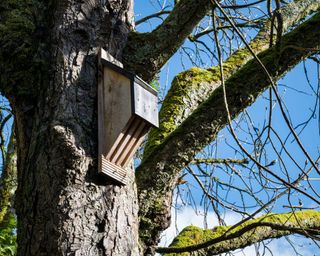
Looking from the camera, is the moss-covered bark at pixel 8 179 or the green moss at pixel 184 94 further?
the moss-covered bark at pixel 8 179

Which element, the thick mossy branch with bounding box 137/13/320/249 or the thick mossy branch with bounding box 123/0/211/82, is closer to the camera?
the thick mossy branch with bounding box 137/13/320/249

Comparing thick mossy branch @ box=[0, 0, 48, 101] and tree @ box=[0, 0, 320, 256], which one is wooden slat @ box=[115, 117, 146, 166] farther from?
thick mossy branch @ box=[0, 0, 48, 101]

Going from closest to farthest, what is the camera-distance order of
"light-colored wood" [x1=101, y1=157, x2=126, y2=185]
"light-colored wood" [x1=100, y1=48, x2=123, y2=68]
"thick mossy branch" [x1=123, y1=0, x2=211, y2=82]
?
1. "light-colored wood" [x1=101, y1=157, x2=126, y2=185]
2. "light-colored wood" [x1=100, y1=48, x2=123, y2=68]
3. "thick mossy branch" [x1=123, y1=0, x2=211, y2=82]

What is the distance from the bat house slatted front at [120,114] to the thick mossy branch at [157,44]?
0.18 meters

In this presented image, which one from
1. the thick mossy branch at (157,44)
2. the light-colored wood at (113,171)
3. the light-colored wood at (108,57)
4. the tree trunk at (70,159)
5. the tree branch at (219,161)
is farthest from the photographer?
the tree branch at (219,161)

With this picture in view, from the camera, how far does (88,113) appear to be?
85.4 inches

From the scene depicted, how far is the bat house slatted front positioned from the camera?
213 cm

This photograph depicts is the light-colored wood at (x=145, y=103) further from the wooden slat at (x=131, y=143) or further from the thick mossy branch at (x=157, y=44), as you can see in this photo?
the thick mossy branch at (x=157, y=44)

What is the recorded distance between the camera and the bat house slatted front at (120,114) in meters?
2.13

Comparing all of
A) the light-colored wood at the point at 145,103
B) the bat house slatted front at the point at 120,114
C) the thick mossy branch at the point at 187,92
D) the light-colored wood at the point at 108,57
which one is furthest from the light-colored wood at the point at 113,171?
the thick mossy branch at the point at 187,92

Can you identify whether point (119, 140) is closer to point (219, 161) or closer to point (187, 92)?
point (187, 92)

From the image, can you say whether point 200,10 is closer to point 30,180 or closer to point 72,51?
point 72,51

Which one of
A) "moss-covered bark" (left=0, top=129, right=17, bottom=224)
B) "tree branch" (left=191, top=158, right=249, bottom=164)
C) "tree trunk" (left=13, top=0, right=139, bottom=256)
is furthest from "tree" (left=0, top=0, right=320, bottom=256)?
"moss-covered bark" (left=0, top=129, right=17, bottom=224)

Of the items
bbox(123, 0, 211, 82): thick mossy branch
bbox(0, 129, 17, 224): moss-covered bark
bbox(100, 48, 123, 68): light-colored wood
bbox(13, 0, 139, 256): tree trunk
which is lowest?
bbox(13, 0, 139, 256): tree trunk
